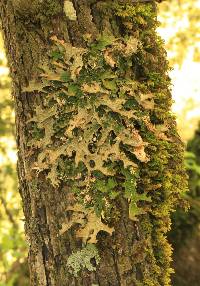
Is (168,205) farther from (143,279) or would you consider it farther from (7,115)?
(7,115)

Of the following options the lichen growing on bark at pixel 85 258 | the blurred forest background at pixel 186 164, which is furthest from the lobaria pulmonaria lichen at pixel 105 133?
the blurred forest background at pixel 186 164

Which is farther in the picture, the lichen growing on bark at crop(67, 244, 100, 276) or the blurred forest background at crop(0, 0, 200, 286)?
the blurred forest background at crop(0, 0, 200, 286)

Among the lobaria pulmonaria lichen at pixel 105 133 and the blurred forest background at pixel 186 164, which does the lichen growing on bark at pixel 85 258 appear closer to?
the lobaria pulmonaria lichen at pixel 105 133

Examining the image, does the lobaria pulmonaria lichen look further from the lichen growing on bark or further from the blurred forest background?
the blurred forest background

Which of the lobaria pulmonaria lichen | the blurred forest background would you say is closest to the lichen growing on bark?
the lobaria pulmonaria lichen

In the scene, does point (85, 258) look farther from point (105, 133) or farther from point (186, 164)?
point (186, 164)
